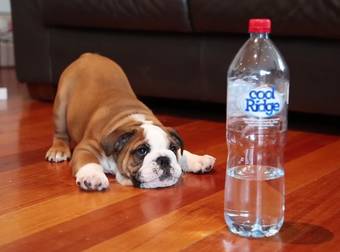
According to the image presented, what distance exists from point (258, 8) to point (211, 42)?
0.30 m

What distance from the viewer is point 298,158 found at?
6.26 feet

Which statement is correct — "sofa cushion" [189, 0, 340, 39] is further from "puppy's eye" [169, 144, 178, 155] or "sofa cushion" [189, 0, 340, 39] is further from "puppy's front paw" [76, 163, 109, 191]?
"puppy's front paw" [76, 163, 109, 191]

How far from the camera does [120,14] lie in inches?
99.3

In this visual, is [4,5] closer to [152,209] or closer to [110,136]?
[110,136]

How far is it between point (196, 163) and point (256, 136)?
0.37m

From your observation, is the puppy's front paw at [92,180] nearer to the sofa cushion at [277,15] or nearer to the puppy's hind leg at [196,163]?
the puppy's hind leg at [196,163]

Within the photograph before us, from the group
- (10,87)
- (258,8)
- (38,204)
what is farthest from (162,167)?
(10,87)

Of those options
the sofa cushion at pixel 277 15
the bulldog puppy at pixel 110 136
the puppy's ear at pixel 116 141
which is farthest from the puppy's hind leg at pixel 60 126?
the sofa cushion at pixel 277 15

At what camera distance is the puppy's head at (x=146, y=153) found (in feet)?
5.18

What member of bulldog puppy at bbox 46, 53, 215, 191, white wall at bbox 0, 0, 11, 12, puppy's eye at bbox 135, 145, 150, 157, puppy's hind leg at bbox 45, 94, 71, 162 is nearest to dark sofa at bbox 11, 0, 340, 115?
bulldog puppy at bbox 46, 53, 215, 191

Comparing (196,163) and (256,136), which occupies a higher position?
(256,136)

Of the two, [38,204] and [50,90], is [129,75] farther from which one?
[38,204]

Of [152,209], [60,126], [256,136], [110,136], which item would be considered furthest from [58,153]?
[256,136]

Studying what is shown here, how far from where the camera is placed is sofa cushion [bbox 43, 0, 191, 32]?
240cm
